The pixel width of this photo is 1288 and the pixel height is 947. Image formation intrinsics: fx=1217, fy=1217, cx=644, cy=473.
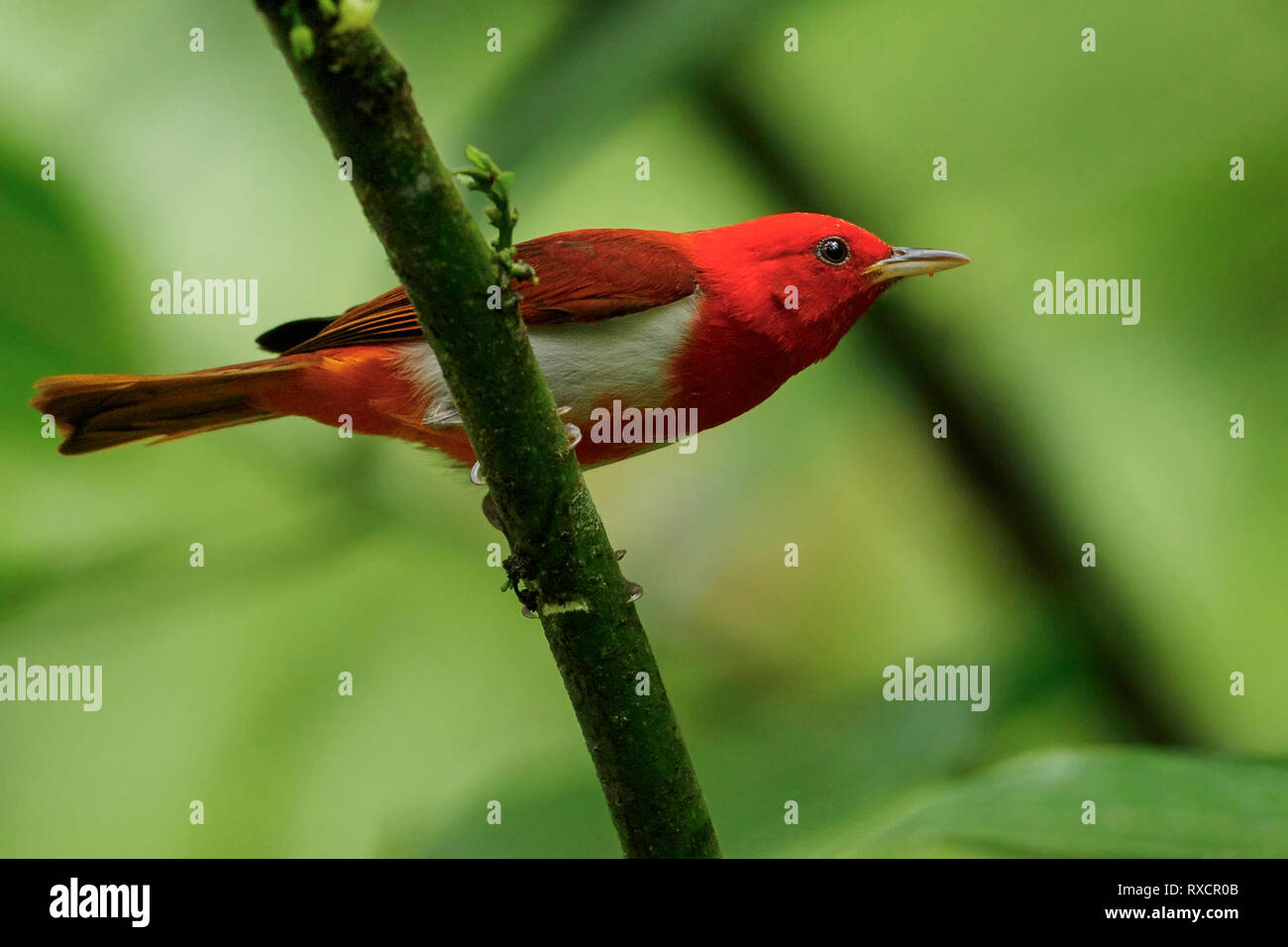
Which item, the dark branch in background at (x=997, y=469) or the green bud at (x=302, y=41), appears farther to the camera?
the dark branch in background at (x=997, y=469)

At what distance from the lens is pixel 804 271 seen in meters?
3.61

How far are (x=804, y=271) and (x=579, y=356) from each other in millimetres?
773

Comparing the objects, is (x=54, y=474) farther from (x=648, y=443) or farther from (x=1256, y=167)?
(x=1256, y=167)

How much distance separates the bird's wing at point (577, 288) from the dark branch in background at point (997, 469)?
2.53 ft

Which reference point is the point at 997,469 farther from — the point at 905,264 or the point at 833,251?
the point at 833,251

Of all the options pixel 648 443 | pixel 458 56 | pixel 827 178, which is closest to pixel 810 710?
pixel 648 443

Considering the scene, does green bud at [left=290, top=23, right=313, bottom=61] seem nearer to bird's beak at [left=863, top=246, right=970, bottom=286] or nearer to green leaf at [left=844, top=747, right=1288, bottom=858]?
green leaf at [left=844, top=747, right=1288, bottom=858]

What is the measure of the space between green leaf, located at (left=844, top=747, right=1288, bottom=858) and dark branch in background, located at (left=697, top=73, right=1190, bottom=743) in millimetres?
1538

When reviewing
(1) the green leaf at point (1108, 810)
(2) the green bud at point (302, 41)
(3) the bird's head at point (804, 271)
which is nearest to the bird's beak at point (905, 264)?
(3) the bird's head at point (804, 271)

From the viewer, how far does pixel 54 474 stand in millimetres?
4039

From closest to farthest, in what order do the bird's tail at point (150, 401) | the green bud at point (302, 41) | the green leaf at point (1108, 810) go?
the green bud at point (302, 41) < the green leaf at point (1108, 810) < the bird's tail at point (150, 401)

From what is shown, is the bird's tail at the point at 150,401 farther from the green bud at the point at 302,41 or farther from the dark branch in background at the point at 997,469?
the green bud at the point at 302,41

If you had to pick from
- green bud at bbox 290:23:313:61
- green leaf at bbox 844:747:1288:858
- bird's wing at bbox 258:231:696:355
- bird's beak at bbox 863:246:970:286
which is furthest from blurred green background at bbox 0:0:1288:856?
green bud at bbox 290:23:313:61

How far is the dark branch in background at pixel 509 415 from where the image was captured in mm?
1575
